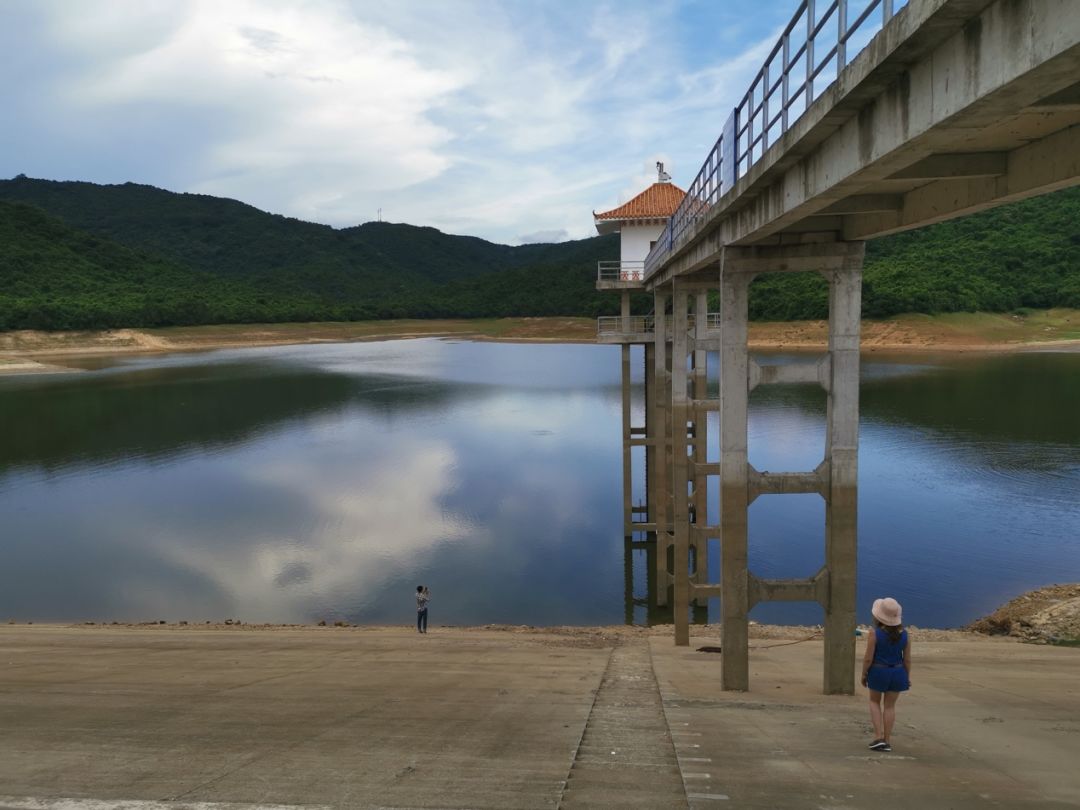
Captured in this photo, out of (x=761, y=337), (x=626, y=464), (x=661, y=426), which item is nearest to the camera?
(x=661, y=426)

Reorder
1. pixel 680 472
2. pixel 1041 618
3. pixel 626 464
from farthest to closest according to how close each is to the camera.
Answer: pixel 626 464 → pixel 680 472 → pixel 1041 618

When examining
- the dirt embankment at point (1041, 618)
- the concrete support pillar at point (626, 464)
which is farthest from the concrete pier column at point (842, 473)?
the concrete support pillar at point (626, 464)

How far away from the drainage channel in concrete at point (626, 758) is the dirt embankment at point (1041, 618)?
7.83 meters

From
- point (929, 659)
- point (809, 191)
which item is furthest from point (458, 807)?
point (929, 659)

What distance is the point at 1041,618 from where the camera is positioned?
1359 cm

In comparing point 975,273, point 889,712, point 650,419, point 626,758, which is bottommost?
point 626,758

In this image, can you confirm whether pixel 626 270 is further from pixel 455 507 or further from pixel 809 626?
pixel 809 626

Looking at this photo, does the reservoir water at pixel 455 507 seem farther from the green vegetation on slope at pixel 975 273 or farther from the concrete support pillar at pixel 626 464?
the green vegetation on slope at pixel 975 273

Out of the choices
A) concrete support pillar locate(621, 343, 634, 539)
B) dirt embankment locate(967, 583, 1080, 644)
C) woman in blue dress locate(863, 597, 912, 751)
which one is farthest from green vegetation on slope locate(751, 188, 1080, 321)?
woman in blue dress locate(863, 597, 912, 751)

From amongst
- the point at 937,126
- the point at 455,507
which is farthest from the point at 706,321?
the point at 937,126

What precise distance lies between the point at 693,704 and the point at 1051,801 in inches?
143

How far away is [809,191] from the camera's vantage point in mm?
6711

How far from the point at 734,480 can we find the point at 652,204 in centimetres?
1430

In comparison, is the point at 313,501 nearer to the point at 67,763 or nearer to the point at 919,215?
the point at 67,763
